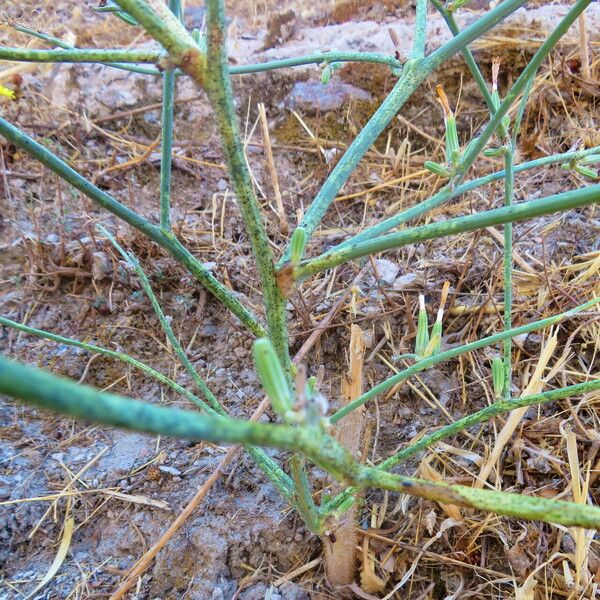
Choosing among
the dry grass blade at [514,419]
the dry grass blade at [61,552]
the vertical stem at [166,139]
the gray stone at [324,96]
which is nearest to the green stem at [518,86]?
the vertical stem at [166,139]

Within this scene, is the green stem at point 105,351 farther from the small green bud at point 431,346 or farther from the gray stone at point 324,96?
the gray stone at point 324,96

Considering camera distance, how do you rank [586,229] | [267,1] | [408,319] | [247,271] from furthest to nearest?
[267,1]
[247,271]
[586,229]
[408,319]

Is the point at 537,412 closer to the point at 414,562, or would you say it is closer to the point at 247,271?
the point at 414,562

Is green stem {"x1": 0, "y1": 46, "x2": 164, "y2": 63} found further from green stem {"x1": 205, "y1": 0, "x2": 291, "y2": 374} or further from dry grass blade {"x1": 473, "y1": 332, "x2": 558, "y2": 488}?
dry grass blade {"x1": 473, "y1": 332, "x2": 558, "y2": 488}

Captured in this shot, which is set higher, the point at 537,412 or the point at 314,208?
the point at 314,208

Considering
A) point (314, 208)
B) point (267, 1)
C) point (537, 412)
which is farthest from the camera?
point (267, 1)

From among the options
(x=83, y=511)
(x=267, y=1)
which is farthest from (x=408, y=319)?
(x=267, y=1)
